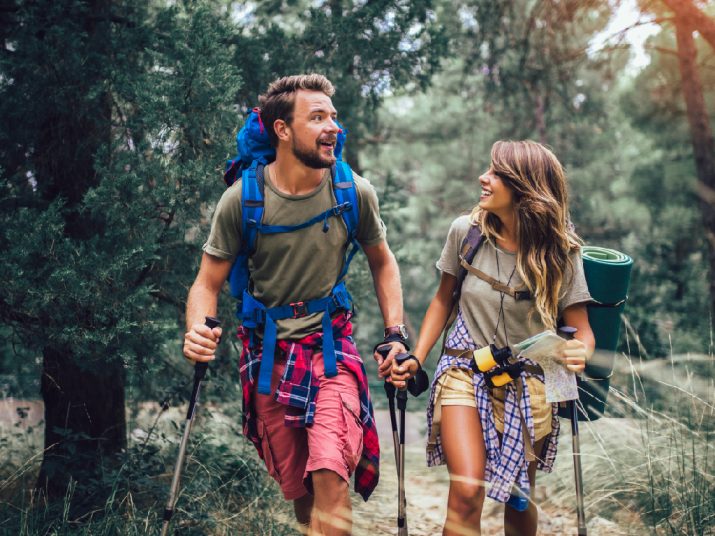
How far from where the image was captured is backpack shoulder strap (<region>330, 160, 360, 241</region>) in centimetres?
345

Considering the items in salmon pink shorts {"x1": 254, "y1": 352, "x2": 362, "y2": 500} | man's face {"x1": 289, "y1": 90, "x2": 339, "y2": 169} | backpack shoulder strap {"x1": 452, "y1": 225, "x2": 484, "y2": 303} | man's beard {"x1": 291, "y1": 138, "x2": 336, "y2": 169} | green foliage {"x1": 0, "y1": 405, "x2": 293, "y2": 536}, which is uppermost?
man's face {"x1": 289, "y1": 90, "x2": 339, "y2": 169}

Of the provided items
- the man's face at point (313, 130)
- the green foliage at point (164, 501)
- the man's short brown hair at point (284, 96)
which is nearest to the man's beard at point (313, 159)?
the man's face at point (313, 130)

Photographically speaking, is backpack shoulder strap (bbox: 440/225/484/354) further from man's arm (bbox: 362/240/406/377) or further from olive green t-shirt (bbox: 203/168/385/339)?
olive green t-shirt (bbox: 203/168/385/339)

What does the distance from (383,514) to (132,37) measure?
13.0 feet

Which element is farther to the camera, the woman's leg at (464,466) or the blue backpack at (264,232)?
the blue backpack at (264,232)

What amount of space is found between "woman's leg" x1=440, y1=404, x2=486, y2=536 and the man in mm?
417

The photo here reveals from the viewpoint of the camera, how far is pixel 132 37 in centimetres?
490

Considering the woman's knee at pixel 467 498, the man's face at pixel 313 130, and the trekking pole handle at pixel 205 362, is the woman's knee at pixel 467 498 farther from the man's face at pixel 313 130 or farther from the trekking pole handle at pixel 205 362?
the man's face at pixel 313 130

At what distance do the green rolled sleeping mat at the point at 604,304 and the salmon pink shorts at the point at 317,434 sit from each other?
116 centimetres

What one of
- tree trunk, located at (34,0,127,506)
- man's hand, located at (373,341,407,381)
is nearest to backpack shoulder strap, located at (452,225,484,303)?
man's hand, located at (373,341,407,381)

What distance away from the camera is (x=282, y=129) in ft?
11.5

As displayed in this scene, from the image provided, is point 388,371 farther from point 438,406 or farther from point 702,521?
A: point 702,521

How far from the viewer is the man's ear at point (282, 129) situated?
137 inches

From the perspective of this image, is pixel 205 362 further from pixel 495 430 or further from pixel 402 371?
pixel 495 430
